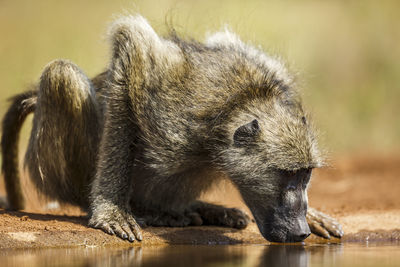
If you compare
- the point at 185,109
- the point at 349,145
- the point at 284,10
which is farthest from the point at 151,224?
the point at 284,10

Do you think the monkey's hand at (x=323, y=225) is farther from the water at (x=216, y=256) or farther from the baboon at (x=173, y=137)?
the water at (x=216, y=256)

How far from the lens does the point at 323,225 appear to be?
604 cm

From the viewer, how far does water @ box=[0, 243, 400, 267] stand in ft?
13.6

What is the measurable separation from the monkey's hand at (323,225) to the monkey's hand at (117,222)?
152 cm

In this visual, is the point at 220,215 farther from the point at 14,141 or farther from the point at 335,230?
A: the point at 14,141

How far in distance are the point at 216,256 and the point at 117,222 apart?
1183mm

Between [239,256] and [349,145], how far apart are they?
925cm

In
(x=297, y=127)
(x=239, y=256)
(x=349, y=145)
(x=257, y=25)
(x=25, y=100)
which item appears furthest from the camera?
(x=257, y=25)

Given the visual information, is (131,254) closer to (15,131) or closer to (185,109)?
(185,109)

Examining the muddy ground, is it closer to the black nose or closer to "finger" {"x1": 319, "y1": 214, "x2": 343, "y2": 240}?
"finger" {"x1": 319, "y1": 214, "x2": 343, "y2": 240}

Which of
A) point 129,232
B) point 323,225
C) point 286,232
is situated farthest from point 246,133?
point 323,225

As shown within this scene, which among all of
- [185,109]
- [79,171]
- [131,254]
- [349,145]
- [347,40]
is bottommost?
[131,254]

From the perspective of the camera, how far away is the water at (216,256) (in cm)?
414

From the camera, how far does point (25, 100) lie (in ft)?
21.2
